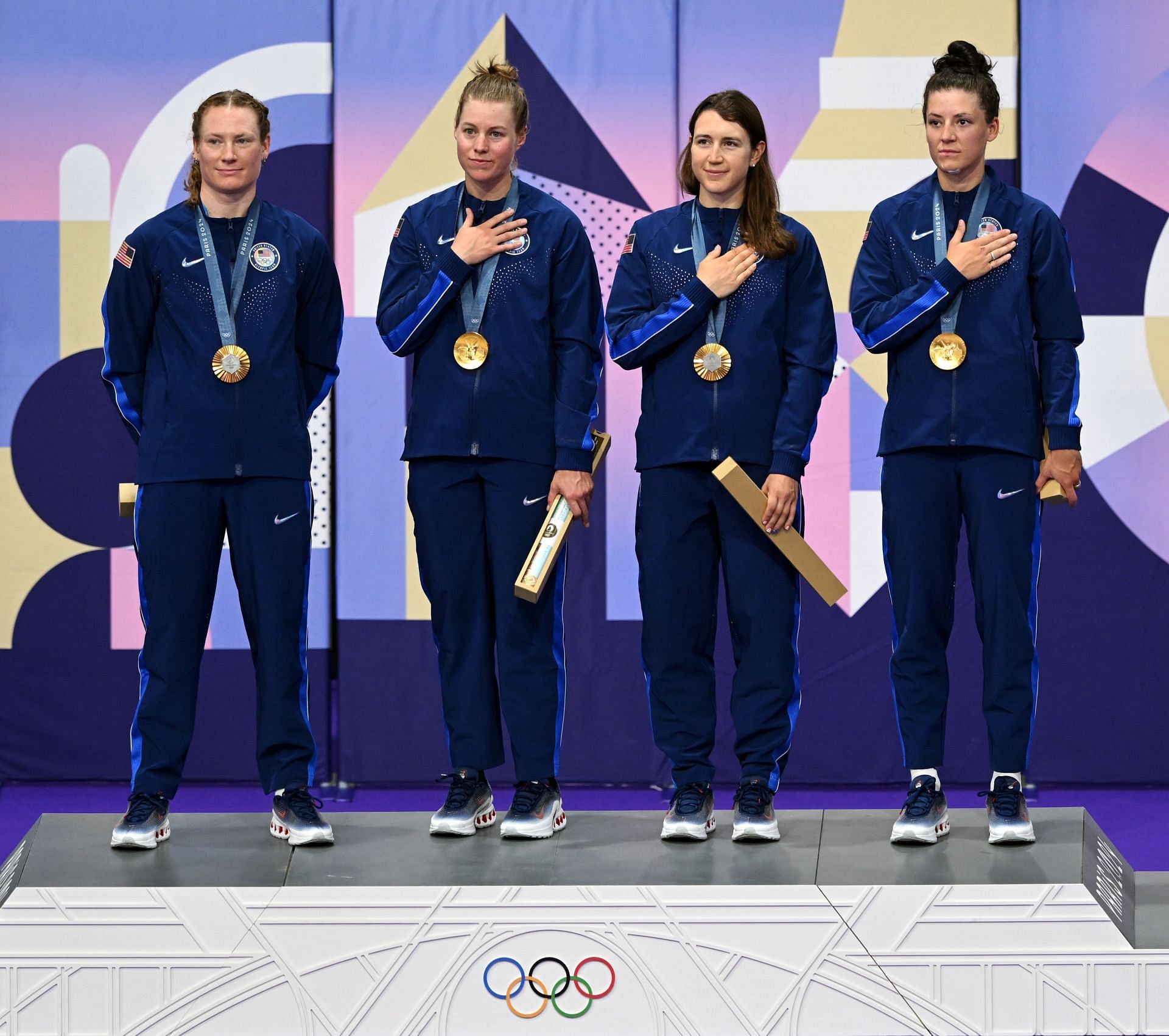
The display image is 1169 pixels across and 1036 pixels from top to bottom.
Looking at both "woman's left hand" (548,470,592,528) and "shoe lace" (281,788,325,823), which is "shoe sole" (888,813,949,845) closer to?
"woman's left hand" (548,470,592,528)

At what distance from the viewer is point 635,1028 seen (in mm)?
2877

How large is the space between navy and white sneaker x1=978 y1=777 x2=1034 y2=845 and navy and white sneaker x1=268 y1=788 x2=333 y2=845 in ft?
4.79

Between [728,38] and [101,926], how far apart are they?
143 inches

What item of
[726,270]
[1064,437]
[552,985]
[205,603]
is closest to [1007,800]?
[1064,437]

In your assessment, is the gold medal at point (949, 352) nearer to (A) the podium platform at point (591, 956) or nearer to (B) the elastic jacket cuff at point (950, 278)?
(B) the elastic jacket cuff at point (950, 278)

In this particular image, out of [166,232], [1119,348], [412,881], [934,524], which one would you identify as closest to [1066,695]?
[1119,348]

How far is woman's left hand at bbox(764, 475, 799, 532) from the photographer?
3197 millimetres

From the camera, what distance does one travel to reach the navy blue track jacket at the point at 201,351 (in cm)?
322

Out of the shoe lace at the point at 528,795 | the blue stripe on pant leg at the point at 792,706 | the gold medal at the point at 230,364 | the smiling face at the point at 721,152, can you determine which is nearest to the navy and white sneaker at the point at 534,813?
the shoe lace at the point at 528,795

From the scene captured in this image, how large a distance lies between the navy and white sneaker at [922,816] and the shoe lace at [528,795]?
2.57 ft

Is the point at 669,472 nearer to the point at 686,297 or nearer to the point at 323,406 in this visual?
the point at 686,297

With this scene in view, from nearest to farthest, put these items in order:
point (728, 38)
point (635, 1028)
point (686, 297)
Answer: point (635, 1028)
point (686, 297)
point (728, 38)

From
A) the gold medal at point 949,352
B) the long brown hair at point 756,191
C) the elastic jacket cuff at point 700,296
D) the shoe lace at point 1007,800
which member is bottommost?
the shoe lace at point 1007,800

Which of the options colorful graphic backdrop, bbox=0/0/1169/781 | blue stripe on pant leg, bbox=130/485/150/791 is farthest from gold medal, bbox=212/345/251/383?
colorful graphic backdrop, bbox=0/0/1169/781
